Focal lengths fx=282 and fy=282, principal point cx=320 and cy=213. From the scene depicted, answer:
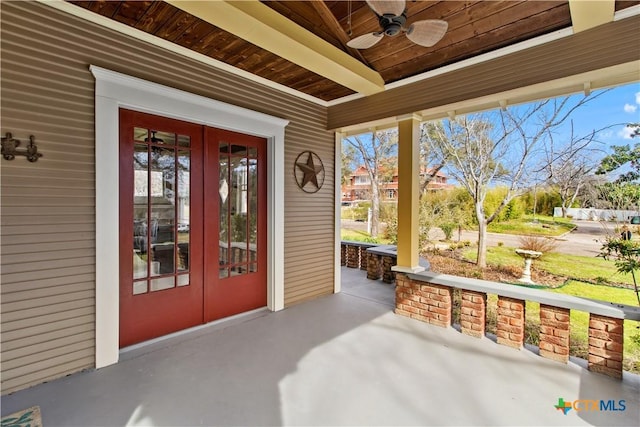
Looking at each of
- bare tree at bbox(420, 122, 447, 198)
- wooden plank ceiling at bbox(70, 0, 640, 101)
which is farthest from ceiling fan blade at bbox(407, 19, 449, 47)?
bare tree at bbox(420, 122, 447, 198)

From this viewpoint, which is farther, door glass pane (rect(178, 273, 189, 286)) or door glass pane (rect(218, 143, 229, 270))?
door glass pane (rect(218, 143, 229, 270))

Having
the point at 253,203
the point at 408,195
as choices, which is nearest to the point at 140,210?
the point at 253,203

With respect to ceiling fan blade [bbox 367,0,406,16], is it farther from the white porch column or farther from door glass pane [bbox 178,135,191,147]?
the white porch column

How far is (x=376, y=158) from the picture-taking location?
10648 mm

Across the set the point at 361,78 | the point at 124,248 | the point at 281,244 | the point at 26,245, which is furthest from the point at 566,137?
the point at 26,245

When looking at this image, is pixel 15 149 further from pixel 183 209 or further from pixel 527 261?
pixel 527 261

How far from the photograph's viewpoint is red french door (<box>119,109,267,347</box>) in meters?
2.79

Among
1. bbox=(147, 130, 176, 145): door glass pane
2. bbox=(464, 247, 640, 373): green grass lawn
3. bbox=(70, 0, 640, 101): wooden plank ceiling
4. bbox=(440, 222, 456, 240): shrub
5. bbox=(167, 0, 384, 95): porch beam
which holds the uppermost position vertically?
bbox=(70, 0, 640, 101): wooden plank ceiling

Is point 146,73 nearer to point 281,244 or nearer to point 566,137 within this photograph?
point 281,244

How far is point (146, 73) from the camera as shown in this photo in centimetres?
277

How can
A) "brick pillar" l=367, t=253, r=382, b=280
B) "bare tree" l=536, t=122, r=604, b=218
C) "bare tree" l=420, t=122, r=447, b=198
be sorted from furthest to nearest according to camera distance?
"bare tree" l=420, t=122, r=447, b=198, "bare tree" l=536, t=122, r=604, b=218, "brick pillar" l=367, t=253, r=382, b=280

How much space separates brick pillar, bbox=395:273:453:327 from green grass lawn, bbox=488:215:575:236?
16.8 feet

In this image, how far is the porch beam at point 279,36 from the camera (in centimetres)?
220

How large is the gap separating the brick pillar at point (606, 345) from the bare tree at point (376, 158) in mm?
8148
